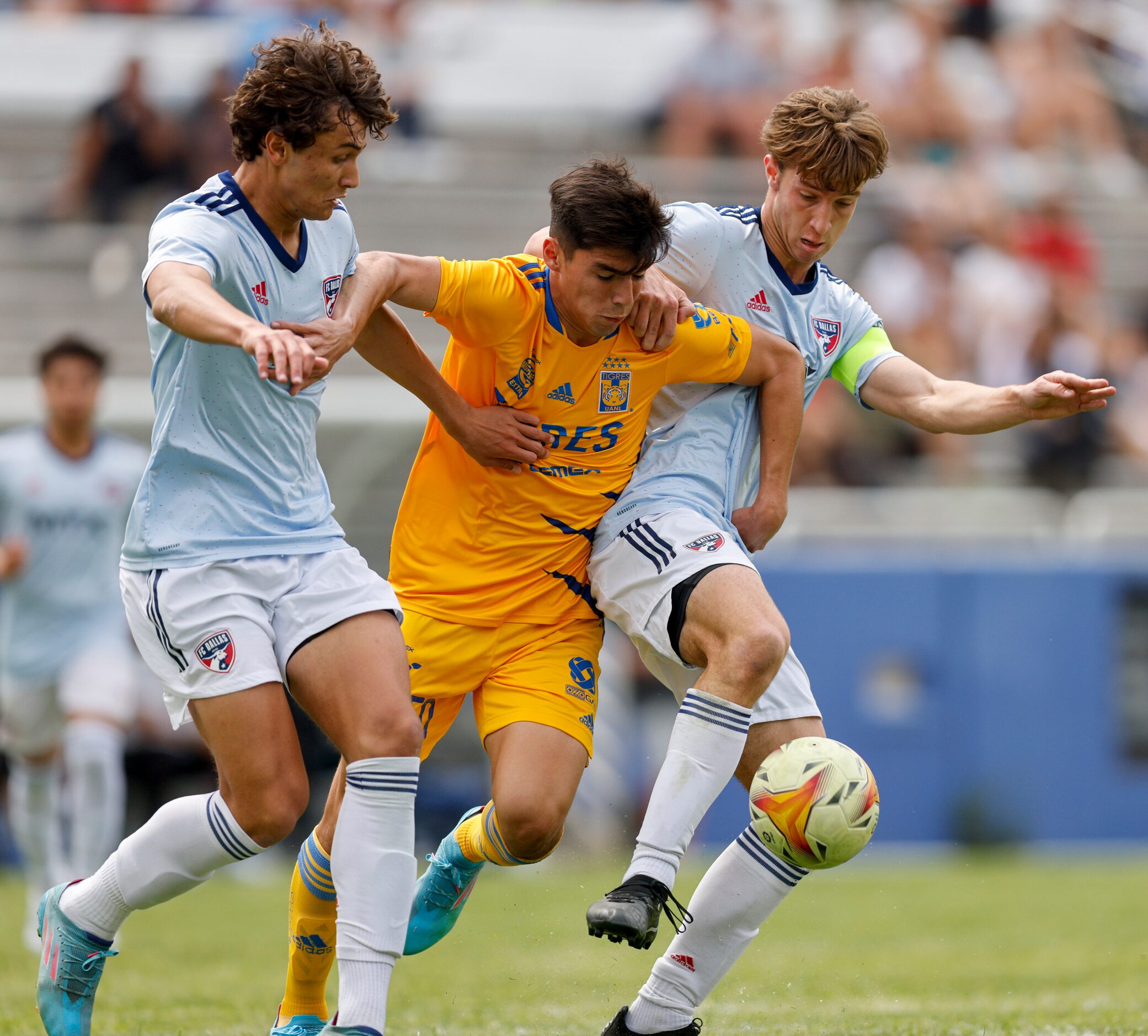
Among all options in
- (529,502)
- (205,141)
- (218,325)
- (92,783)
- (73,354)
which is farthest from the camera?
(205,141)

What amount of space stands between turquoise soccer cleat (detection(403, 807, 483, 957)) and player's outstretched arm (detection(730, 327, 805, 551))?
5.10 feet

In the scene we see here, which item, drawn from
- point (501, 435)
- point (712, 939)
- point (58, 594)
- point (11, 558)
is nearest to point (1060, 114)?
point (58, 594)

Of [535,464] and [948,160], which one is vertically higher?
[948,160]

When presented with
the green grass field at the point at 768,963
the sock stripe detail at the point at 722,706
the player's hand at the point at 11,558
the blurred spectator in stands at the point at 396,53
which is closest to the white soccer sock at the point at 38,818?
the green grass field at the point at 768,963

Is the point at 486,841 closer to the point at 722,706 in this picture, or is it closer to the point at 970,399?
the point at 722,706

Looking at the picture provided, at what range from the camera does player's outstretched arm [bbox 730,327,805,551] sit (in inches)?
228

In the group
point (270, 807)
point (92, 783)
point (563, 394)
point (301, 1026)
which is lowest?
point (92, 783)

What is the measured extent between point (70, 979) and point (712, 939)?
2022 mm

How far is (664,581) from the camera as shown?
5473 millimetres

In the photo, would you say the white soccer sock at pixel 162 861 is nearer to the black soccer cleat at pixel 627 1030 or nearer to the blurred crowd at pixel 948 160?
the black soccer cleat at pixel 627 1030

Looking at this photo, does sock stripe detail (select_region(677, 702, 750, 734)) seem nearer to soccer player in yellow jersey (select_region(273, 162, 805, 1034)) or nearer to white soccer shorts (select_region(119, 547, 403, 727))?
soccer player in yellow jersey (select_region(273, 162, 805, 1034))

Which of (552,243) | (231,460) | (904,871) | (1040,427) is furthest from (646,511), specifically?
(1040,427)

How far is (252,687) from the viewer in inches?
191

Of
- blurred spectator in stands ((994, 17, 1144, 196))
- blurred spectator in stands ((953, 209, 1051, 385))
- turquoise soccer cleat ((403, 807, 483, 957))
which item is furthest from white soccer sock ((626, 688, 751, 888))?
blurred spectator in stands ((994, 17, 1144, 196))
